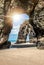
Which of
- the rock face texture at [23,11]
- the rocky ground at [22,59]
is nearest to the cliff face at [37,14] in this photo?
the rock face texture at [23,11]

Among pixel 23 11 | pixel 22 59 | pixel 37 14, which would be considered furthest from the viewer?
pixel 23 11

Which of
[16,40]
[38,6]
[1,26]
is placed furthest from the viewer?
[16,40]

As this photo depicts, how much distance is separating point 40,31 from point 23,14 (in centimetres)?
71

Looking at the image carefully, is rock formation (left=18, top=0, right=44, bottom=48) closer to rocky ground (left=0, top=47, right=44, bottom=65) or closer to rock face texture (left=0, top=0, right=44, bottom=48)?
rock face texture (left=0, top=0, right=44, bottom=48)

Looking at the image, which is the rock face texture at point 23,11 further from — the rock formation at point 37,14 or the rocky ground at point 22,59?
the rocky ground at point 22,59

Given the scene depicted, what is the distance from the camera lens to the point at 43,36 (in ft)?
14.5

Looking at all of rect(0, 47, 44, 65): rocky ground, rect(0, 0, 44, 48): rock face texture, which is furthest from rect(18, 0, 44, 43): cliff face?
rect(0, 47, 44, 65): rocky ground

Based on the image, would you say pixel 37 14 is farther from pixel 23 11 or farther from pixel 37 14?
pixel 23 11

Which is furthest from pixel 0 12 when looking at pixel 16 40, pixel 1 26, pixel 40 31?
pixel 16 40

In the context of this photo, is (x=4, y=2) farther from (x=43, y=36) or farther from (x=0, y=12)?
(x=43, y=36)

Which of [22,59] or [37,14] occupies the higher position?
[37,14]

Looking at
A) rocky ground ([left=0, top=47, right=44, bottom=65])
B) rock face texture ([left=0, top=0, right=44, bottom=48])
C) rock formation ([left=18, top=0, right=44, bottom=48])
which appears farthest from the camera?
rock formation ([left=18, top=0, right=44, bottom=48])

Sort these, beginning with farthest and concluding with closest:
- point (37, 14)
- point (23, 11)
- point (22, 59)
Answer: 1. point (23, 11)
2. point (37, 14)
3. point (22, 59)

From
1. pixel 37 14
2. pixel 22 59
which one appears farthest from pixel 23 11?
pixel 22 59
